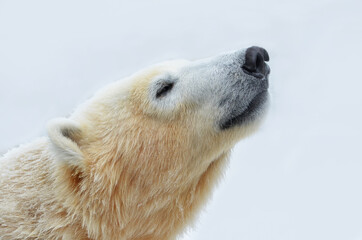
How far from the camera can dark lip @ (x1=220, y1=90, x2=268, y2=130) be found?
315 cm

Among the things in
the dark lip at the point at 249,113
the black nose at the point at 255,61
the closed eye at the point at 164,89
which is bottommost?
the dark lip at the point at 249,113

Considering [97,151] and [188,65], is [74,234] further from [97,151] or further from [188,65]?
[188,65]

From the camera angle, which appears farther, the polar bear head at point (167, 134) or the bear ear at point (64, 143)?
the polar bear head at point (167, 134)

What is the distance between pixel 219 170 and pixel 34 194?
4.53 feet

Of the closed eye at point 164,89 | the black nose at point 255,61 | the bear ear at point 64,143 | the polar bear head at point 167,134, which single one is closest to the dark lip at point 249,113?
the polar bear head at point 167,134

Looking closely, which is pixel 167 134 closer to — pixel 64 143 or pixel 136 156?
pixel 136 156

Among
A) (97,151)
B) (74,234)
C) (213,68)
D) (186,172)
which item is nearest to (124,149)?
(97,151)

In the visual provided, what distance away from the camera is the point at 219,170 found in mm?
3465

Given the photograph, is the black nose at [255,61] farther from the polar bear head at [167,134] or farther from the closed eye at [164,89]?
the closed eye at [164,89]

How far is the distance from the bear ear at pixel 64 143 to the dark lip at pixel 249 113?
1.04 metres

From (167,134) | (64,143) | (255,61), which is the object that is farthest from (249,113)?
(64,143)

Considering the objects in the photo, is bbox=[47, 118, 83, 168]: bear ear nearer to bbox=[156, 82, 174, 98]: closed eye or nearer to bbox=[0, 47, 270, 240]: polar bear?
bbox=[0, 47, 270, 240]: polar bear

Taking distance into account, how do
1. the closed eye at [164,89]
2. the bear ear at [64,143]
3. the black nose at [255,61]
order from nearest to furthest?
the bear ear at [64,143] < the black nose at [255,61] < the closed eye at [164,89]

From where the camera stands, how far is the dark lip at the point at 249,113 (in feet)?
10.3
